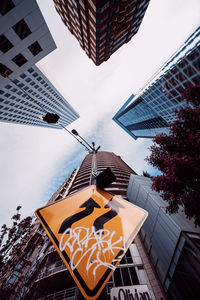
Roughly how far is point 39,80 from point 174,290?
139ft

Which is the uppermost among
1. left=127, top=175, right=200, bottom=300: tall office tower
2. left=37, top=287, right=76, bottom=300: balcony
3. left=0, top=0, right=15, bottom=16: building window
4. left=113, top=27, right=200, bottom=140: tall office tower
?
left=0, top=0, right=15, bottom=16: building window

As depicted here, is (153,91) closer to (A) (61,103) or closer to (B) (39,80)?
(B) (39,80)

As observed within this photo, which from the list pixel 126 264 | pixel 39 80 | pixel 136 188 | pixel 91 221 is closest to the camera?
pixel 91 221

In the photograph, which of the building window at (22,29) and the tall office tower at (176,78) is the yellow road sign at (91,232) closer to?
the building window at (22,29)

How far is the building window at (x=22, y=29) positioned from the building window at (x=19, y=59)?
171 centimetres

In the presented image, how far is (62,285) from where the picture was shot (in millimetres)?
10227

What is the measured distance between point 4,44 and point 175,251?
19737 millimetres

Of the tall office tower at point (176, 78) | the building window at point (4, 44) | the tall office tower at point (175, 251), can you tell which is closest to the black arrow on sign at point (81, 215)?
the tall office tower at point (175, 251)

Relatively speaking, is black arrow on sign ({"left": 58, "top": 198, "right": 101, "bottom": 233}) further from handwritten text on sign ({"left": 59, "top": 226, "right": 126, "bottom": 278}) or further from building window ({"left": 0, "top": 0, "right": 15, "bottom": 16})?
building window ({"left": 0, "top": 0, "right": 15, "bottom": 16})

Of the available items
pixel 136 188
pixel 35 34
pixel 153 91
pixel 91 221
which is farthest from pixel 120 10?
pixel 91 221

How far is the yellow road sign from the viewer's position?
4.99 feet

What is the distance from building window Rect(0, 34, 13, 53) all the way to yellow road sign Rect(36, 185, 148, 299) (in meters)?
14.0

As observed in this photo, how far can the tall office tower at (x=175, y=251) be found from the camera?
6484 mm

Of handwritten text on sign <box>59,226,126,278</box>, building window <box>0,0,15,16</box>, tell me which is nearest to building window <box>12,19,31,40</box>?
building window <box>0,0,15,16</box>
